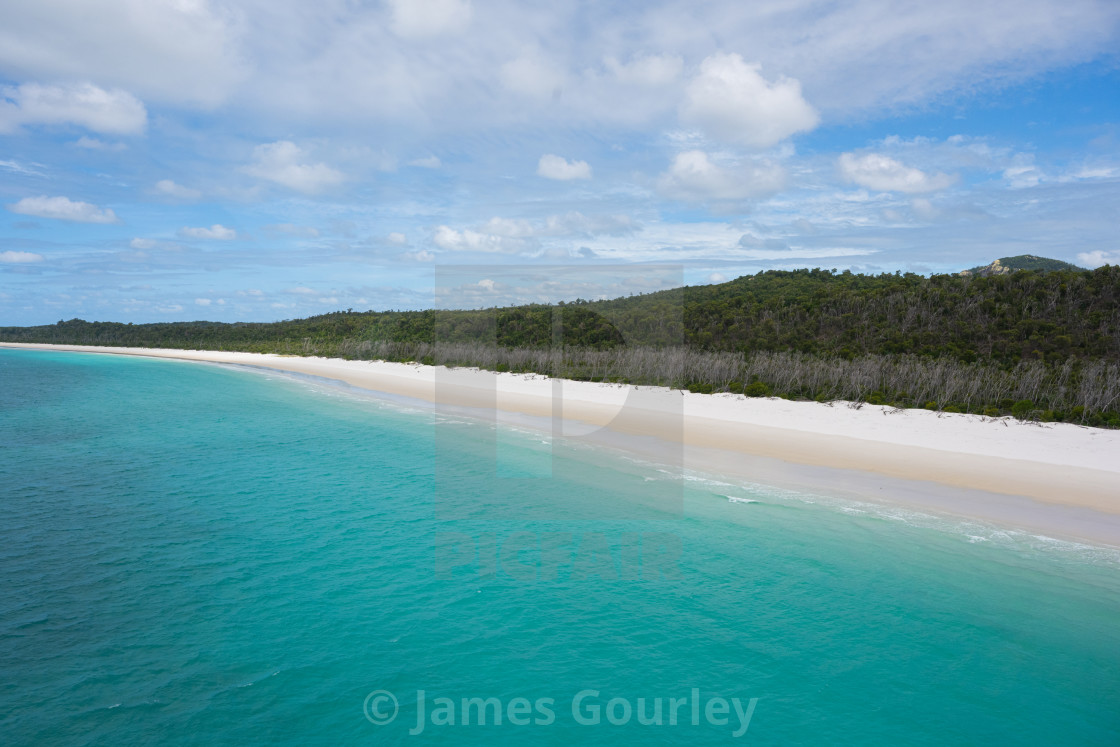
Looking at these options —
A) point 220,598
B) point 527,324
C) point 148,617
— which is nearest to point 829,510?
point 220,598

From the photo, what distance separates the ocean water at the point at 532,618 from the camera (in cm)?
375

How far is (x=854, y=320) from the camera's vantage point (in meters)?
25.0

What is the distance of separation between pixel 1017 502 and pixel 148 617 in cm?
948

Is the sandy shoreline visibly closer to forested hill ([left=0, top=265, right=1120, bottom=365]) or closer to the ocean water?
the ocean water

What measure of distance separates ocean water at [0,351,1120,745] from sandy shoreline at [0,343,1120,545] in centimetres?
92

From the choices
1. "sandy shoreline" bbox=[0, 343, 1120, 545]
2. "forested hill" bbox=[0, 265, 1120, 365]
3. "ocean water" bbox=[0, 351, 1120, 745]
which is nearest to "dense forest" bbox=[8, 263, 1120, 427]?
"forested hill" bbox=[0, 265, 1120, 365]

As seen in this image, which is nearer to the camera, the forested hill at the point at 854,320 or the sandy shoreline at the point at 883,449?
the sandy shoreline at the point at 883,449

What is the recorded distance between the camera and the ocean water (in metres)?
3.75
